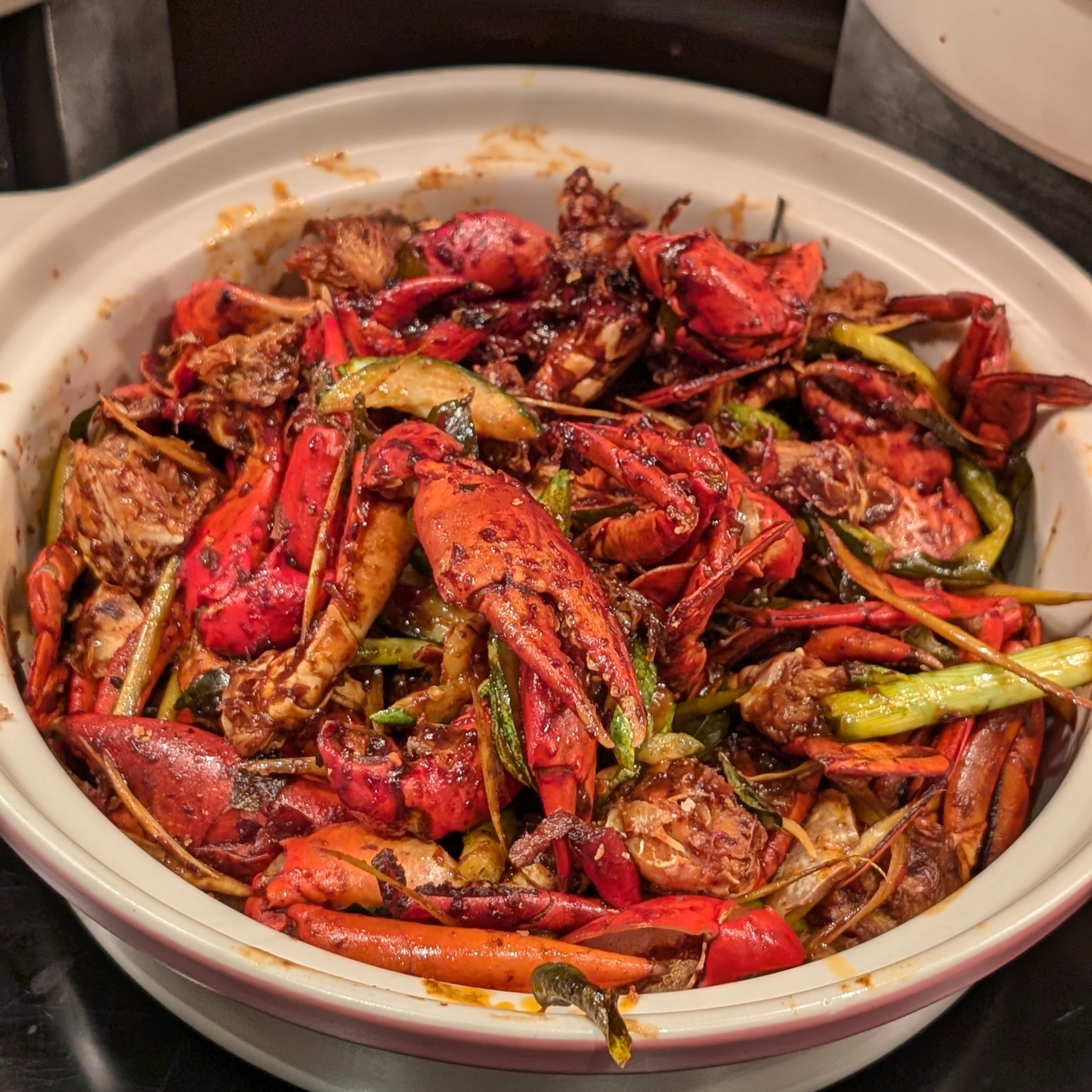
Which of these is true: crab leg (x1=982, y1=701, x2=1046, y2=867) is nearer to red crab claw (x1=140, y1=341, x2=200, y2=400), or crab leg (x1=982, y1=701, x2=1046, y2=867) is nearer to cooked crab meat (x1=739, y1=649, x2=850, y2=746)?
cooked crab meat (x1=739, y1=649, x2=850, y2=746)

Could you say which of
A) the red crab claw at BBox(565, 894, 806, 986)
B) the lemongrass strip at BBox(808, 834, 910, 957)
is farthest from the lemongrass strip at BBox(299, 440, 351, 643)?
the lemongrass strip at BBox(808, 834, 910, 957)

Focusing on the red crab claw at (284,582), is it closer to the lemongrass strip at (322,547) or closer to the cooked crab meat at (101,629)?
the lemongrass strip at (322,547)

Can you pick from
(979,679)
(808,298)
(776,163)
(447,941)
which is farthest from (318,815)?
(776,163)

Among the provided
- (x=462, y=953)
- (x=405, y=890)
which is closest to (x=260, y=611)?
(x=405, y=890)

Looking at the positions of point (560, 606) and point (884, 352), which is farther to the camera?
point (884, 352)

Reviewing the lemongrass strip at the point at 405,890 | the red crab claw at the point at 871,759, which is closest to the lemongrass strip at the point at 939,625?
the red crab claw at the point at 871,759

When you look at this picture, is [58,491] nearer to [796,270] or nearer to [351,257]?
[351,257]

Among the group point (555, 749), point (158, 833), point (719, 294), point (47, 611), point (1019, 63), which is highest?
point (1019, 63)

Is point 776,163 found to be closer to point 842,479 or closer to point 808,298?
point 808,298
